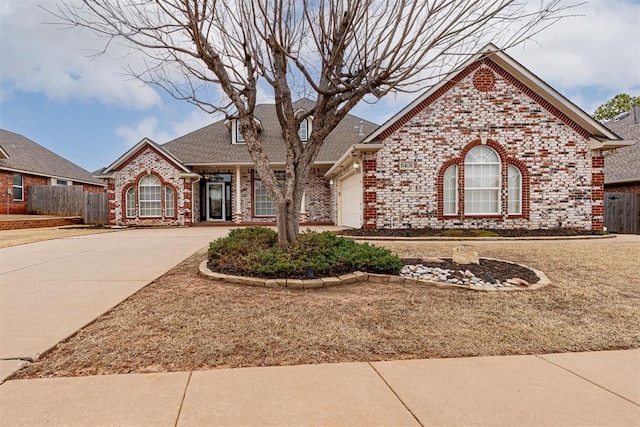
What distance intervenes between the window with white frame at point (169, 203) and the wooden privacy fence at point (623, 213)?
784 inches

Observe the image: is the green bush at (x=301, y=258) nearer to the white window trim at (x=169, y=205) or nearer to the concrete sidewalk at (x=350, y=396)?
the concrete sidewalk at (x=350, y=396)

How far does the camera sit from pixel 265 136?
18.9m

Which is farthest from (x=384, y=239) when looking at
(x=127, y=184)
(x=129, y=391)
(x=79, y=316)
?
(x=127, y=184)

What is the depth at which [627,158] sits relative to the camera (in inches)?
655

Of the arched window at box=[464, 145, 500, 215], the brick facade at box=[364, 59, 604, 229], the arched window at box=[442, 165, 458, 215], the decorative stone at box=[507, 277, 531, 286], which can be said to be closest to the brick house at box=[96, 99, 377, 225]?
the brick facade at box=[364, 59, 604, 229]

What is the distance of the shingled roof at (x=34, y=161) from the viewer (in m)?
21.2

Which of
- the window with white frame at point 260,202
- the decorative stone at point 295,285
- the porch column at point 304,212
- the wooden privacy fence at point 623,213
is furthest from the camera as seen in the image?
the window with white frame at point 260,202

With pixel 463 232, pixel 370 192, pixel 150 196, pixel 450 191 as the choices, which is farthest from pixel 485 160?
pixel 150 196

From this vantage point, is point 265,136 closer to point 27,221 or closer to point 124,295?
point 27,221

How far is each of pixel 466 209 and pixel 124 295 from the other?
432 inches

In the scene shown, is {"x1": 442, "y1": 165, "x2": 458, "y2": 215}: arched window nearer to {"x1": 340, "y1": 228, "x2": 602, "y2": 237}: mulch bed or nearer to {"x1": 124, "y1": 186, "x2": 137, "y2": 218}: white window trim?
{"x1": 340, "y1": 228, "x2": 602, "y2": 237}: mulch bed

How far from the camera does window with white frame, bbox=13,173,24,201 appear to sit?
20.7 meters

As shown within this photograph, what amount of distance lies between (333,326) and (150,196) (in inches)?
651

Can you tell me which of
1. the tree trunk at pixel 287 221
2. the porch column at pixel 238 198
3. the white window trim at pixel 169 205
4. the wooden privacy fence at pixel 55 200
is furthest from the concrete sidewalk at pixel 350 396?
the wooden privacy fence at pixel 55 200
